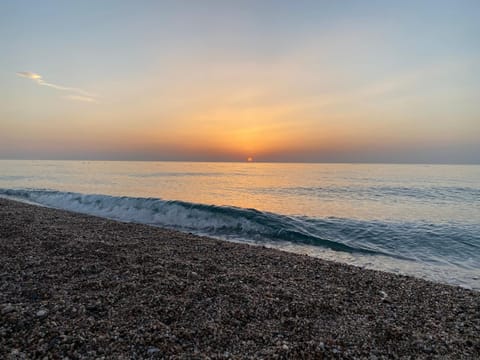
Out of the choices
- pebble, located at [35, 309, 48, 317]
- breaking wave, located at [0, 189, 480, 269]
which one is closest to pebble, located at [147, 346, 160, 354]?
pebble, located at [35, 309, 48, 317]

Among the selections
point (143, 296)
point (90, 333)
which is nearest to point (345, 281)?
point (143, 296)

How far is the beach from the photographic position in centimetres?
351

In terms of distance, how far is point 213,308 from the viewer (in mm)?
4469

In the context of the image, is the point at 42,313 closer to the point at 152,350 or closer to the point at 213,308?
the point at 152,350

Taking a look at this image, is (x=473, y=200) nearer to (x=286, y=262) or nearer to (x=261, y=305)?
(x=286, y=262)

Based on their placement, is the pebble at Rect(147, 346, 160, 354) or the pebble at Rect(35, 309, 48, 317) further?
the pebble at Rect(35, 309, 48, 317)

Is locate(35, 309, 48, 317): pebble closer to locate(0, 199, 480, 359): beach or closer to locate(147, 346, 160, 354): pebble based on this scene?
locate(0, 199, 480, 359): beach

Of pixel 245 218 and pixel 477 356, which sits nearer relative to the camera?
pixel 477 356

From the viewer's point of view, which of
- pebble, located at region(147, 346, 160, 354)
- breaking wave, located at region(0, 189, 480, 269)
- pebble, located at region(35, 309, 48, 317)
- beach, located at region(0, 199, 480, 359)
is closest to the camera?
pebble, located at region(147, 346, 160, 354)

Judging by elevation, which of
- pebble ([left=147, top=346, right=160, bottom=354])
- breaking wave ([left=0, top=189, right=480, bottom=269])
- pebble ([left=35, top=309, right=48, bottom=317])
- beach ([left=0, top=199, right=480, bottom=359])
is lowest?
breaking wave ([left=0, top=189, right=480, bottom=269])

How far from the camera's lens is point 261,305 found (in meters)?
4.63

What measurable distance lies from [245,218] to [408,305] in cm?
984

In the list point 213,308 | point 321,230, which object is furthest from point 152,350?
point 321,230

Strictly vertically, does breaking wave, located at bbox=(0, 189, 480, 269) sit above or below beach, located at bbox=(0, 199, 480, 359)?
below
